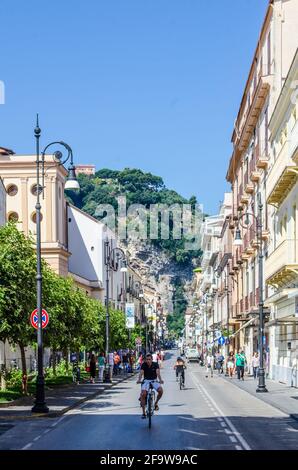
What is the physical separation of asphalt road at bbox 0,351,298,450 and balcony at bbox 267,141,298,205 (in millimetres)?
9691

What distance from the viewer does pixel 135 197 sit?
7657 inches

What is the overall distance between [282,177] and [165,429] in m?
19.5

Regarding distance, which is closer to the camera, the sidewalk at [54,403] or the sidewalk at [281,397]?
the sidewalk at [54,403]

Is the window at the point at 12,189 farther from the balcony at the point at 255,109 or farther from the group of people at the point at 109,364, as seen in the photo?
the balcony at the point at 255,109

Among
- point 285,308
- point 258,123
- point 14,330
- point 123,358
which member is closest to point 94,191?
point 123,358

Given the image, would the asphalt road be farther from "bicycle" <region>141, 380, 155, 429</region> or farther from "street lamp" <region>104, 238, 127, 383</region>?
"street lamp" <region>104, 238, 127, 383</region>

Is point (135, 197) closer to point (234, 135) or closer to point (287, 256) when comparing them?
point (234, 135)

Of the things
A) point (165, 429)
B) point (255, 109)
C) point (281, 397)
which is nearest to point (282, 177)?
point (281, 397)

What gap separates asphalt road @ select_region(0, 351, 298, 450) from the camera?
1845 centimetres

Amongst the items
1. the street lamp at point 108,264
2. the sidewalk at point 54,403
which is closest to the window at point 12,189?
the street lamp at point 108,264

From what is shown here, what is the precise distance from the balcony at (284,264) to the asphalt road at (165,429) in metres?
6.84

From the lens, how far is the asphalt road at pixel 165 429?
1845cm

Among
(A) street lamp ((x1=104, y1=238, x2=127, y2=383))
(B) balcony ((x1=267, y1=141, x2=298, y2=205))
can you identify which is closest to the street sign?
(B) balcony ((x1=267, y1=141, x2=298, y2=205))

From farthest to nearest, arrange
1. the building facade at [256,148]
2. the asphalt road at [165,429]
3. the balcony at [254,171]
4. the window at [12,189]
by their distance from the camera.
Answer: the window at [12,189] → the balcony at [254,171] → the building facade at [256,148] → the asphalt road at [165,429]
